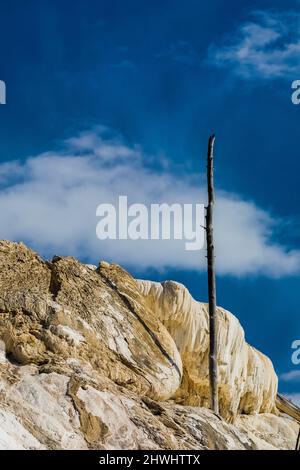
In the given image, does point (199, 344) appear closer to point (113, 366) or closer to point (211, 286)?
point (211, 286)

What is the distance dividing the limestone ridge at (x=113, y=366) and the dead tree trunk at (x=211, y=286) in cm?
34

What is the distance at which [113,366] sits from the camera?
1978 cm

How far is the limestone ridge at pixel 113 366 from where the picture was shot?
57.5 feet

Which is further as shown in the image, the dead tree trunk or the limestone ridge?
the dead tree trunk

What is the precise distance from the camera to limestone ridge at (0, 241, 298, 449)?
57.5 feet

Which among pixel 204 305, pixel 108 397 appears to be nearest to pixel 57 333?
pixel 108 397

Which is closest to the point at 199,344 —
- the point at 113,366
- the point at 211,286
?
the point at 211,286

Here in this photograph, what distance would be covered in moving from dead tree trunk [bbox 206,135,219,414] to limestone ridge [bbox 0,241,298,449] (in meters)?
0.34

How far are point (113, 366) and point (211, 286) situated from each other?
14.9 feet

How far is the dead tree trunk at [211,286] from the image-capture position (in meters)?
22.6

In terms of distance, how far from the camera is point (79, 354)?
19297 mm

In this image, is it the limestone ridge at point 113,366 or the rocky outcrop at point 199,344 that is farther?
the rocky outcrop at point 199,344

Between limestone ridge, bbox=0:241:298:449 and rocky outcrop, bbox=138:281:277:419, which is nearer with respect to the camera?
limestone ridge, bbox=0:241:298:449

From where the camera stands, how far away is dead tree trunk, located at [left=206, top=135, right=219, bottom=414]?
22.6 metres
